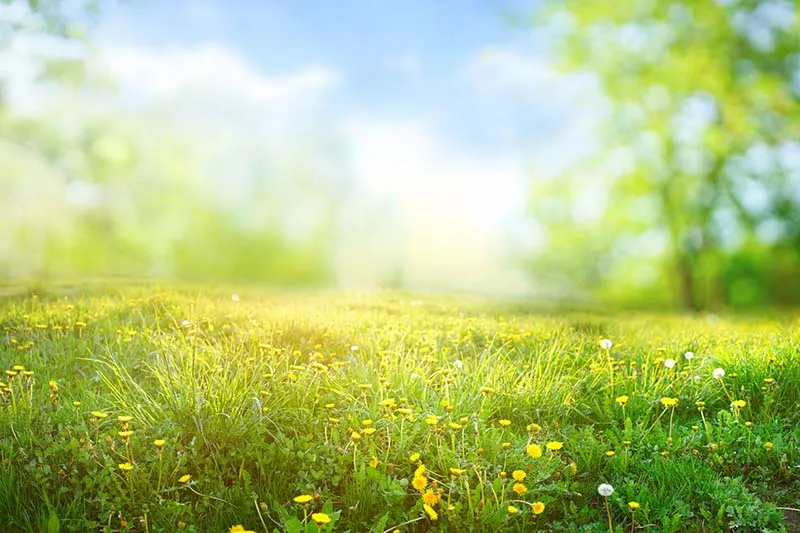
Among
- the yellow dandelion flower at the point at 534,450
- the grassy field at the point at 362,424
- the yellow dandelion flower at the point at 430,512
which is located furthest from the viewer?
the yellow dandelion flower at the point at 534,450

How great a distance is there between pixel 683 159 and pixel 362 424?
33.2ft

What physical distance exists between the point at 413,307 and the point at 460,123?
4.12 ft

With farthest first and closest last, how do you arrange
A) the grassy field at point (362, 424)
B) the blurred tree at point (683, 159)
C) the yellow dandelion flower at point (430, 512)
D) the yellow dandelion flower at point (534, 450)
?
1. the blurred tree at point (683, 159)
2. the yellow dandelion flower at point (534, 450)
3. the grassy field at point (362, 424)
4. the yellow dandelion flower at point (430, 512)

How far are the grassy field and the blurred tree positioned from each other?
6.67 m

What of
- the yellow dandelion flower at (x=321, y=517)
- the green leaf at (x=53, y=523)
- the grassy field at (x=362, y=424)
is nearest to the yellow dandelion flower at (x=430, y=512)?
the grassy field at (x=362, y=424)

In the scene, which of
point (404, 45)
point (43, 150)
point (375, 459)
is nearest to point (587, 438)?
point (375, 459)

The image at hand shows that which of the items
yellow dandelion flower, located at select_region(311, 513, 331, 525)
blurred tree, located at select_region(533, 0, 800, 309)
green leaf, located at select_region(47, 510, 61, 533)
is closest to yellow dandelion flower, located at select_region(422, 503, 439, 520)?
yellow dandelion flower, located at select_region(311, 513, 331, 525)

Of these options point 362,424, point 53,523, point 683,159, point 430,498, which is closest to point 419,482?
point 430,498

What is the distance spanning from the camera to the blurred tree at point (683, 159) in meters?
10.2

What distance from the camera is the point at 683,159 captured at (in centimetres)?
1115

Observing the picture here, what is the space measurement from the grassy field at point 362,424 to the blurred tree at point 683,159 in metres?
6.67

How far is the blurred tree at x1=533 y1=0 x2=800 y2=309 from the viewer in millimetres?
10172

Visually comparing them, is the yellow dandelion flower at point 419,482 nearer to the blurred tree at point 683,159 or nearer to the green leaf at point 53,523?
the green leaf at point 53,523

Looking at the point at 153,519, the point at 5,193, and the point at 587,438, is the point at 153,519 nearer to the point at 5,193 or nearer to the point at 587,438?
the point at 587,438
